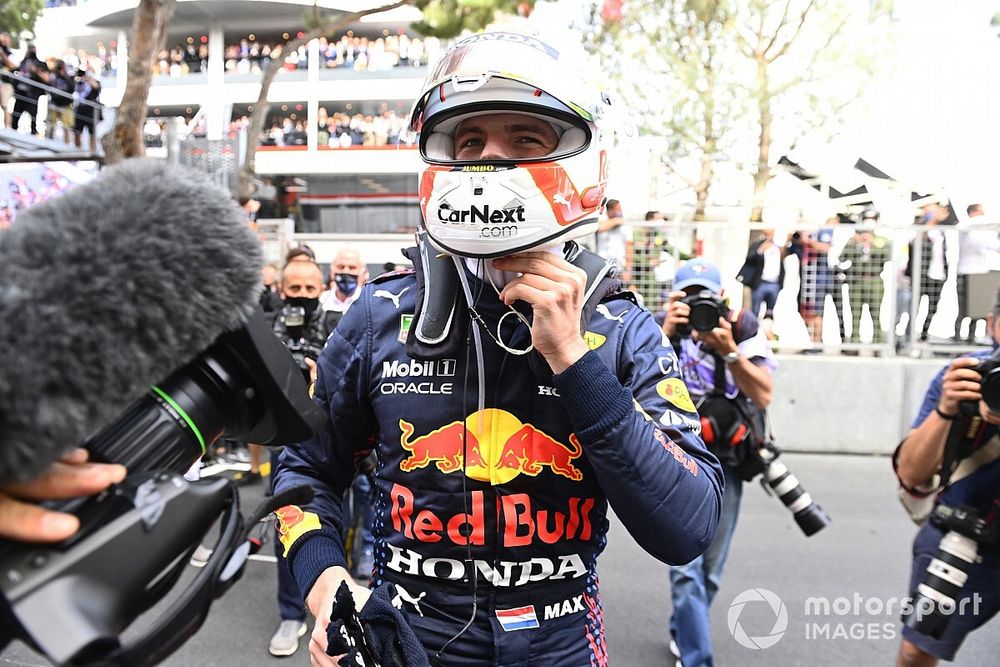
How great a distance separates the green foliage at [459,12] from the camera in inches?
353

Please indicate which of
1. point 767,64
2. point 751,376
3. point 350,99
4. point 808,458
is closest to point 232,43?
point 350,99

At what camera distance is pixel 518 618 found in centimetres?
138

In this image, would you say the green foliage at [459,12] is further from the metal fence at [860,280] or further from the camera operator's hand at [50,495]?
the camera operator's hand at [50,495]

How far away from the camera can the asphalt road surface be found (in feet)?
11.5

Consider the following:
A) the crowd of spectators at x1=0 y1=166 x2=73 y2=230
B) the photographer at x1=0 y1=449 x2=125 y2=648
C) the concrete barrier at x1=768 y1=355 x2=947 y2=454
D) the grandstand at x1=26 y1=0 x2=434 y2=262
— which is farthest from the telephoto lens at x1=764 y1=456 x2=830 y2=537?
the grandstand at x1=26 y1=0 x2=434 y2=262

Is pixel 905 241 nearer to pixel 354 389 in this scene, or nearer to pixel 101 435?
pixel 354 389

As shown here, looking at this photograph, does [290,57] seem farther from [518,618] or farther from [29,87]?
[518,618]

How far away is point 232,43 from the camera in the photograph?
30.0 metres

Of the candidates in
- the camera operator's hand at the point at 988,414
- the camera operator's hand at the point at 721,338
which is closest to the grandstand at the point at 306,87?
the camera operator's hand at the point at 721,338

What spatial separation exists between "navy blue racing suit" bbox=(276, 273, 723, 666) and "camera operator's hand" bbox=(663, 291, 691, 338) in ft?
5.68

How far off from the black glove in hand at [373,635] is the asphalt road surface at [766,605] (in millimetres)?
2471

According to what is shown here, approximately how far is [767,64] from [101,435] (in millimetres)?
13602

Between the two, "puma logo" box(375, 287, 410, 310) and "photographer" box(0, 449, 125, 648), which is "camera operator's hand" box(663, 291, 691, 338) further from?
"photographer" box(0, 449, 125, 648)

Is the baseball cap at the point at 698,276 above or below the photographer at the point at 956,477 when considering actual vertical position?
above
